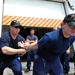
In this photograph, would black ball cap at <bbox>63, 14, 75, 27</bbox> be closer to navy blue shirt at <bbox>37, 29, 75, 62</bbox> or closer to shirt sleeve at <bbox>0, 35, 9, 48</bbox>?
navy blue shirt at <bbox>37, 29, 75, 62</bbox>

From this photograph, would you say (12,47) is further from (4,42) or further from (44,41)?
(44,41)

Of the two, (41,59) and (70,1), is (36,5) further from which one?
(41,59)

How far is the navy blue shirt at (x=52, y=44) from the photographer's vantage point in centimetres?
435

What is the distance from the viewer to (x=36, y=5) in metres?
16.2

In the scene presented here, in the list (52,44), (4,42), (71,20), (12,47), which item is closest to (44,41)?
(52,44)

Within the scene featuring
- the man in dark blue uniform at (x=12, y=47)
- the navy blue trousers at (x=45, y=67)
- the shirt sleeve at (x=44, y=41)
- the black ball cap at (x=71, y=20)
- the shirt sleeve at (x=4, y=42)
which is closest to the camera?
the black ball cap at (x=71, y=20)

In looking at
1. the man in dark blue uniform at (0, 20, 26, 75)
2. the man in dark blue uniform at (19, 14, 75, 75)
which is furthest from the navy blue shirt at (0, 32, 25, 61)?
the man in dark blue uniform at (19, 14, 75, 75)

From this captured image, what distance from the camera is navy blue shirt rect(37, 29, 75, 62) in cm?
435

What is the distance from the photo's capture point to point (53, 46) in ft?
14.7

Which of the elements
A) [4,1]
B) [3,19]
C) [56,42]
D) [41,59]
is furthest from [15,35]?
[4,1]

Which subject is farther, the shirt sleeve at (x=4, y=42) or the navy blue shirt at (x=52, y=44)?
the shirt sleeve at (x=4, y=42)

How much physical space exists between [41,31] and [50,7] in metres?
1.53

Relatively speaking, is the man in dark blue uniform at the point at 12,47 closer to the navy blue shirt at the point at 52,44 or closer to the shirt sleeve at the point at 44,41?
the navy blue shirt at the point at 52,44

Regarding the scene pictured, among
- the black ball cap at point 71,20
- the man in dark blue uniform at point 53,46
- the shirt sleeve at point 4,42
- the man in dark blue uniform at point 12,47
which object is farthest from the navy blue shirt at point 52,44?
the man in dark blue uniform at point 12,47
